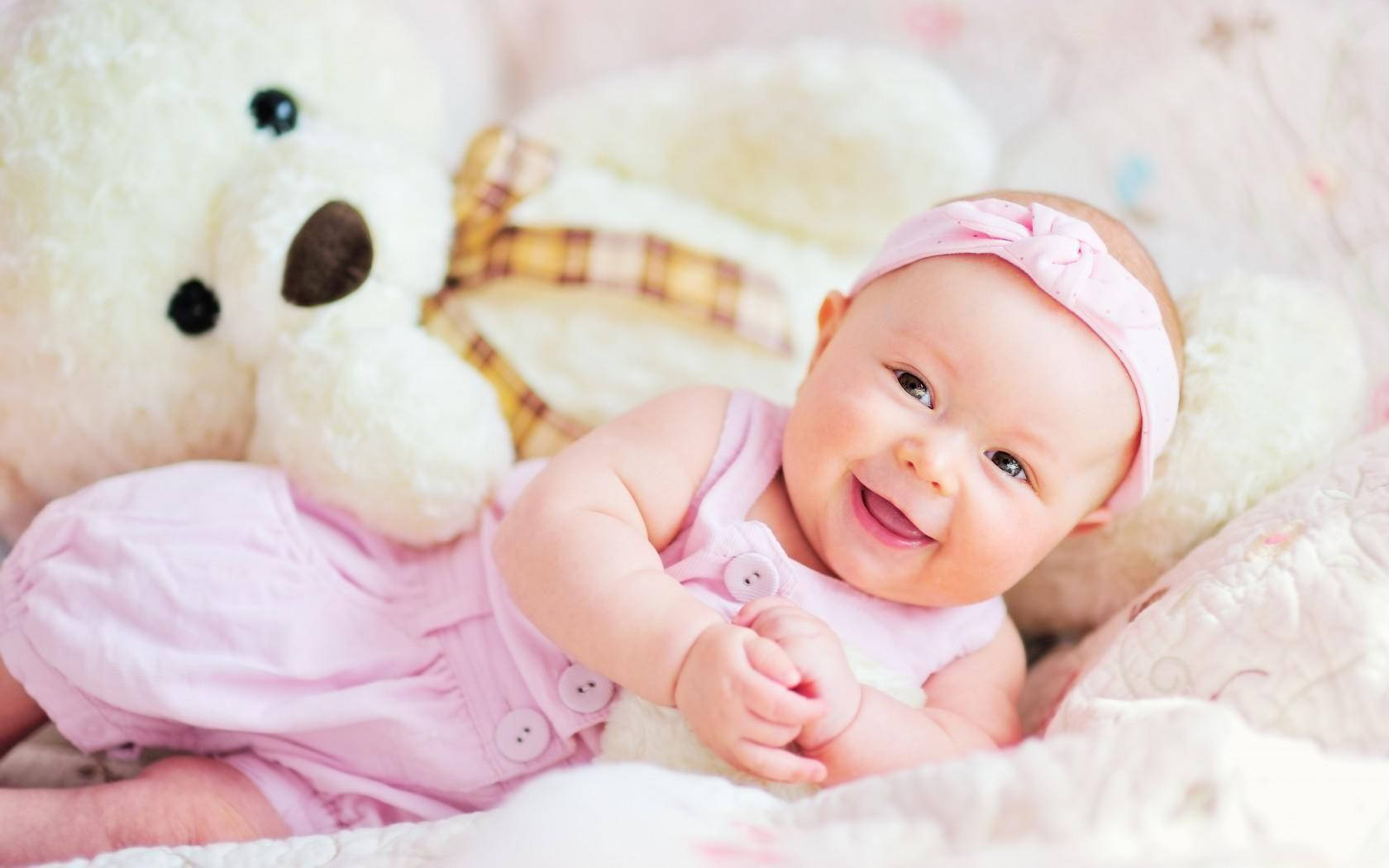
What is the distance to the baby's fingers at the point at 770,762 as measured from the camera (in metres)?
0.80

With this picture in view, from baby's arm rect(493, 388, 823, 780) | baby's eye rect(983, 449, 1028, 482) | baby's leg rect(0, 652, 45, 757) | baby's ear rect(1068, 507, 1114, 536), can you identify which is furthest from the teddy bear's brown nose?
baby's ear rect(1068, 507, 1114, 536)

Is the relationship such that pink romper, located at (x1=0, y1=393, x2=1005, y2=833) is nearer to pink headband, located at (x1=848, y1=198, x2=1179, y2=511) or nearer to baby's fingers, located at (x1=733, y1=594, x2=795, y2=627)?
baby's fingers, located at (x1=733, y1=594, x2=795, y2=627)

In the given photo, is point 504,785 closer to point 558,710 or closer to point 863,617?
point 558,710

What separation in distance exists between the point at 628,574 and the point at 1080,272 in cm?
47

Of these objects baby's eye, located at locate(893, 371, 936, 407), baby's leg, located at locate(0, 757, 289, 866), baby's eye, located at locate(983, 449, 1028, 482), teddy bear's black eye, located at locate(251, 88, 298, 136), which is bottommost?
baby's leg, located at locate(0, 757, 289, 866)

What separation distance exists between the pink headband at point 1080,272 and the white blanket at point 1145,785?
0.16 metres

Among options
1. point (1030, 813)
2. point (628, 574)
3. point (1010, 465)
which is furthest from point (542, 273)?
point (1030, 813)

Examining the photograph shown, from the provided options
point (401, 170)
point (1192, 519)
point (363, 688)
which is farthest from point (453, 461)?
point (1192, 519)

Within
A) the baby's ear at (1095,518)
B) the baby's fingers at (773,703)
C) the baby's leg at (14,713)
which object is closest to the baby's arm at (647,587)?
the baby's fingers at (773,703)

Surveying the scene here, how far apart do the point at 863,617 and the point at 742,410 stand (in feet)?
0.79

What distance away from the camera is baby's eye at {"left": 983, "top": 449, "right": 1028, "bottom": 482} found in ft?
3.18

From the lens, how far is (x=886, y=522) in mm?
971

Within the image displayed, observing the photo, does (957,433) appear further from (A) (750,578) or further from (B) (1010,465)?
(A) (750,578)

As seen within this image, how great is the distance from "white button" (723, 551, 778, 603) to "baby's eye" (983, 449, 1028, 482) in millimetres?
225
